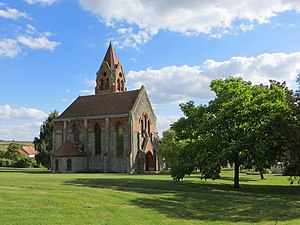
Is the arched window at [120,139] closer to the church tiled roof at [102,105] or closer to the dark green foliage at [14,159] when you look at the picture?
the church tiled roof at [102,105]

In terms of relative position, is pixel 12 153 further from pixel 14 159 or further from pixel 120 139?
pixel 120 139

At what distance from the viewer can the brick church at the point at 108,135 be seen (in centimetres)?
5491

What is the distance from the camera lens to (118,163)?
55.1 m

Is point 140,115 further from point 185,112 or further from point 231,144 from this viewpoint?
point 231,144

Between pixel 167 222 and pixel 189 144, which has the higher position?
pixel 189 144

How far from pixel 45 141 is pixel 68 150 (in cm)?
2677

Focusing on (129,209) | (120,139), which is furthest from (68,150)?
(129,209)

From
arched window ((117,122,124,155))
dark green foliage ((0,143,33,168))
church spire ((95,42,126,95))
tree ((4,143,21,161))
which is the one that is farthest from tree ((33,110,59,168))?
arched window ((117,122,124,155))

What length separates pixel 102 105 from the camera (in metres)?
59.4

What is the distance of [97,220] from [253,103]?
19173 mm

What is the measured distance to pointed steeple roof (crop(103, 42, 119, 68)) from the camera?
7058 centimetres

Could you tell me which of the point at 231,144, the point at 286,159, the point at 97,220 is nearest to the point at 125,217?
the point at 97,220

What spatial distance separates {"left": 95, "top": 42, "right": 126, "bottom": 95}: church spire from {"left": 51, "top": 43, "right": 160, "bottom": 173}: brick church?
729 centimetres

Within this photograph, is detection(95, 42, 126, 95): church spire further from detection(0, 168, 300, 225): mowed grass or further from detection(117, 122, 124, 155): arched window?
detection(0, 168, 300, 225): mowed grass
